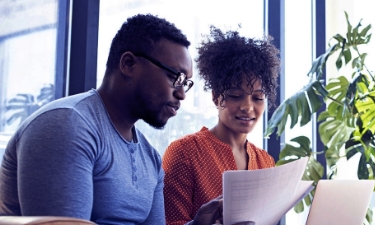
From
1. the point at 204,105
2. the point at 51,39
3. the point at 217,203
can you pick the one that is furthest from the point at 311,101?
the point at 51,39

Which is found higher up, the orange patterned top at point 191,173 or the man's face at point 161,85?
the man's face at point 161,85

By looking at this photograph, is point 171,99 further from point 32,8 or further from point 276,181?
point 32,8

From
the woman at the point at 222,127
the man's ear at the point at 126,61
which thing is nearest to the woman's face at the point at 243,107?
the woman at the point at 222,127

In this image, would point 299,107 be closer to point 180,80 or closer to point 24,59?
point 180,80

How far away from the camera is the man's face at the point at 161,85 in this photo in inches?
59.8

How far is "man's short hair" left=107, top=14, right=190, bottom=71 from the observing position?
154cm

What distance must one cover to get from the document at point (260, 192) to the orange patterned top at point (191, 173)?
39 cm

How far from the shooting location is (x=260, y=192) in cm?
135

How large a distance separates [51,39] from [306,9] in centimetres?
210


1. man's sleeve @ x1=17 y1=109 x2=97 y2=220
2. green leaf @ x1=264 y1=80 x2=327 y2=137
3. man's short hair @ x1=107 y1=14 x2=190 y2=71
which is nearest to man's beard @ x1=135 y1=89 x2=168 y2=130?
man's short hair @ x1=107 y1=14 x2=190 y2=71

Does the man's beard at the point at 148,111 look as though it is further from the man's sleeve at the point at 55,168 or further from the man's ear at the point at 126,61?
the man's sleeve at the point at 55,168

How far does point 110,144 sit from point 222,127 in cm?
76

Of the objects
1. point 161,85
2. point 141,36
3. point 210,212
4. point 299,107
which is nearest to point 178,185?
point 210,212

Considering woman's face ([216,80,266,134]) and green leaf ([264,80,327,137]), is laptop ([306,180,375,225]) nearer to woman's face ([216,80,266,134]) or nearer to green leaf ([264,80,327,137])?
woman's face ([216,80,266,134])
